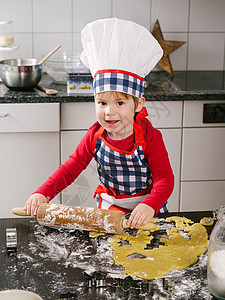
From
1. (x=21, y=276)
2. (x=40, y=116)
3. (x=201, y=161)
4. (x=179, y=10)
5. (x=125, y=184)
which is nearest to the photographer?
(x=21, y=276)

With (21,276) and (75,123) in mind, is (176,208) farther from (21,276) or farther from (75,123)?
(21,276)

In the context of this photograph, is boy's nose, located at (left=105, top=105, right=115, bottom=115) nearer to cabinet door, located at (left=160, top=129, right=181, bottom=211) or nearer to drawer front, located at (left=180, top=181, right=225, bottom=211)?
cabinet door, located at (left=160, top=129, right=181, bottom=211)

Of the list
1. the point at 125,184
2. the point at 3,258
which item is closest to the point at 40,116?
the point at 125,184

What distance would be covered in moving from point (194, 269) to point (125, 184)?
61 cm

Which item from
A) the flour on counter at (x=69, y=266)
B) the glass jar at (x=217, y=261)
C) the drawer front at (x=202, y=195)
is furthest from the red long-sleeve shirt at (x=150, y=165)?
the drawer front at (x=202, y=195)

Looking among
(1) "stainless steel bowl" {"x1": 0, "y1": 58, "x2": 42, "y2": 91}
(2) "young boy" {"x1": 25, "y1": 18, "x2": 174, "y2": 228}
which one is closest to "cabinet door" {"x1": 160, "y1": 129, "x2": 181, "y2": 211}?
(1) "stainless steel bowl" {"x1": 0, "y1": 58, "x2": 42, "y2": 91}

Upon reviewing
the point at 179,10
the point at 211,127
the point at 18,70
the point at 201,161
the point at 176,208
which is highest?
the point at 179,10

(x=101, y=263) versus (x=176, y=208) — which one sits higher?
(x=101, y=263)

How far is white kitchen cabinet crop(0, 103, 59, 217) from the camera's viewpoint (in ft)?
7.79

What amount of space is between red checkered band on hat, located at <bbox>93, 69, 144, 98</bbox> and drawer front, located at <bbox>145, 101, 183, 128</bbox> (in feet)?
3.13

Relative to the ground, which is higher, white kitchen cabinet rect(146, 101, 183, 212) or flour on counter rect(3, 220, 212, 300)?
white kitchen cabinet rect(146, 101, 183, 212)

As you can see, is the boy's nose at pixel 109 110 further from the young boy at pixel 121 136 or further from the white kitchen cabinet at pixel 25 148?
the white kitchen cabinet at pixel 25 148

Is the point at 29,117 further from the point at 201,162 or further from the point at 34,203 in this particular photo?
the point at 34,203

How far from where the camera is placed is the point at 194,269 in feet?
3.63
